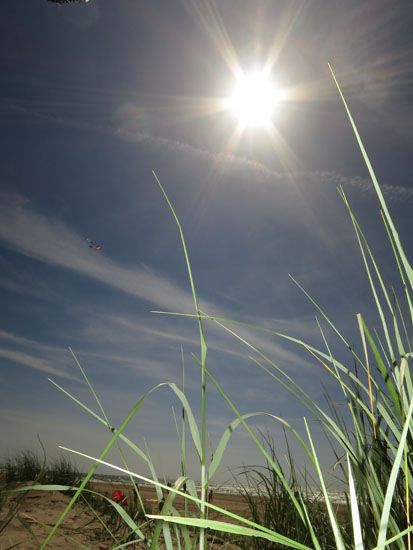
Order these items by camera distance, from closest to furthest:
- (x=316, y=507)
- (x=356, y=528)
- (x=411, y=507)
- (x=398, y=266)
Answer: (x=356, y=528) < (x=398, y=266) < (x=411, y=507) < (x=316, y=507)

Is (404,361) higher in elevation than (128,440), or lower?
higher

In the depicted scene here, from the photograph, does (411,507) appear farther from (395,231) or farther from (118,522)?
(118,522)

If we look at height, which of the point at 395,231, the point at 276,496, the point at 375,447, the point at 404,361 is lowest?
the point at 276,496

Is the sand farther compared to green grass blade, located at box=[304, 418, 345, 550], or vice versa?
the sand

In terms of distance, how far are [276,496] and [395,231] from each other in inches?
113

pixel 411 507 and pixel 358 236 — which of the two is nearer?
pixel 358 236

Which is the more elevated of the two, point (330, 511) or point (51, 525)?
point (330, 511)

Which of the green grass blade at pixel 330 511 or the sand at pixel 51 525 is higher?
the green grass blade at pixel 330 511

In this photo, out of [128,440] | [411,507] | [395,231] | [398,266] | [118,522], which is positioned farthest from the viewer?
[118,522]

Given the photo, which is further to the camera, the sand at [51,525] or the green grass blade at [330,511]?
the sand at [51,525]

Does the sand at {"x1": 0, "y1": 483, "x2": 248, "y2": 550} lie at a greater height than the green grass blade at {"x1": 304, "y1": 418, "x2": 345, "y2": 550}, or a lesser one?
lesser

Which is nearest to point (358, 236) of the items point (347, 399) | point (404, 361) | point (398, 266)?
point (398, 266)

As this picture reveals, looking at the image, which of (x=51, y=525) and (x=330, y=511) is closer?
(x=330, y=511)

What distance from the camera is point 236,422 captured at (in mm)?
923
